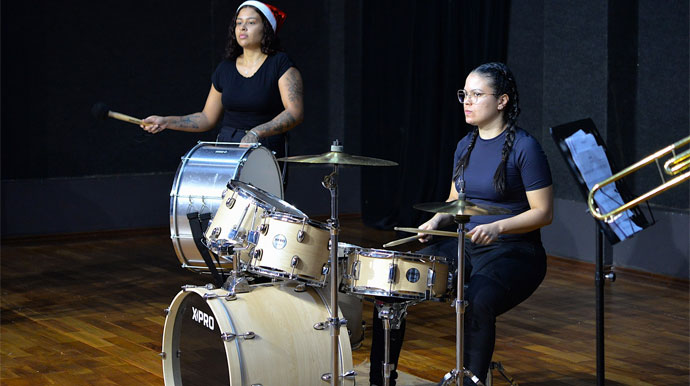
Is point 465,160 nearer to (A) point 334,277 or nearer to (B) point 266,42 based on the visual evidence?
(A) point 334,277

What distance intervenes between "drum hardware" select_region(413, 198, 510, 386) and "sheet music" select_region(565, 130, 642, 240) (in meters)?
0.35

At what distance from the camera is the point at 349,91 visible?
28.9 ft

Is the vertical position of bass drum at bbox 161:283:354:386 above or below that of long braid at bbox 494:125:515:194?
below

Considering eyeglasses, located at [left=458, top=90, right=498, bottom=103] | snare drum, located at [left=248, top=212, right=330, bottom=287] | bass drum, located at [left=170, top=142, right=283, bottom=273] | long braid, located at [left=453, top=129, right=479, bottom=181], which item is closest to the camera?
snare drum, located at [left=248, top=212, right=330, bottom=287]

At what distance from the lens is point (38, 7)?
24.6 feet

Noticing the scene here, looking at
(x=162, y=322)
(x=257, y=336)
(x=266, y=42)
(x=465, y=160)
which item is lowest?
(x=162, y=322)

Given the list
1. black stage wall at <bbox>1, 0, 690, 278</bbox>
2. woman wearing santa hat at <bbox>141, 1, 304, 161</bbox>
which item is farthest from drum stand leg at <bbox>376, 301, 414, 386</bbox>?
black stage wall at <bbox>1, 0, 690, 278</bbox>

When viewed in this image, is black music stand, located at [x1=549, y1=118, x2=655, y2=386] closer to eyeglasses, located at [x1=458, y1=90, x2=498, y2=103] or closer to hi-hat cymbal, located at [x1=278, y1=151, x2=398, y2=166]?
eyeglasses, located at [x1=458, y1=90, x2=498, y2=103]

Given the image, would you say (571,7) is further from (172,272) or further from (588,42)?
(172,272)

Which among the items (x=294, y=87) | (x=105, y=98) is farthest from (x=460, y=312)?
(x=105, y=98)

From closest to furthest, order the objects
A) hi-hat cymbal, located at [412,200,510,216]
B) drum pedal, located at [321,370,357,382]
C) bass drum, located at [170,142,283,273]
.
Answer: hi-hat cymbal, located at [412,200,510,216]
drum pedal, located at [321,370,357,382]
bass drum, located at [170,142,283,273]

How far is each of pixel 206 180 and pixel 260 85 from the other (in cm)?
69

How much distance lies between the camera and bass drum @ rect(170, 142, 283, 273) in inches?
158

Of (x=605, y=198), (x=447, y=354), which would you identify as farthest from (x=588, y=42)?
(x=605, y=198)
